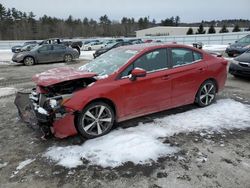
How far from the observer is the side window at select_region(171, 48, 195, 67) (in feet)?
16.6

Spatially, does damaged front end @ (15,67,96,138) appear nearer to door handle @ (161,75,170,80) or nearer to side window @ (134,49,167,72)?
side window @ (134,49,167,72)

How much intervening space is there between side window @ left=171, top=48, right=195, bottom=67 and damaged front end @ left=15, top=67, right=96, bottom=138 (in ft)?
6.13

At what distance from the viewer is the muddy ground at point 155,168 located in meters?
3.01

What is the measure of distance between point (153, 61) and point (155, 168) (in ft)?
7.32

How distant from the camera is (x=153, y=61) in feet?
15.7

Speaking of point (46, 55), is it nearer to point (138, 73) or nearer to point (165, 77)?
point (165, 77)

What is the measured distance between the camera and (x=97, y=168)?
10.9 ft

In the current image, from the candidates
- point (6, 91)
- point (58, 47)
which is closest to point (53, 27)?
point (58, 47)

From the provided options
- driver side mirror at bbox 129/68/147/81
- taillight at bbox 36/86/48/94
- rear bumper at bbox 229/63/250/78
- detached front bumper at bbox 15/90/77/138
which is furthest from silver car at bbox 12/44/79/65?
driver side mirror at bbox 129/68/147/81

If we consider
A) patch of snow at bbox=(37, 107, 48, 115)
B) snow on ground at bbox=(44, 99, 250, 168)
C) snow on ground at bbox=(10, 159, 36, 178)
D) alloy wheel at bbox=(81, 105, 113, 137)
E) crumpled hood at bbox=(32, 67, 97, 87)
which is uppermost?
crumpled hood at bbox=(32, 67, 97, 87)

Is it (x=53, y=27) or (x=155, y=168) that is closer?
(x=155, y=168)

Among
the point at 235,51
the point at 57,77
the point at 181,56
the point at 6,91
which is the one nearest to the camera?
the point at 57,77

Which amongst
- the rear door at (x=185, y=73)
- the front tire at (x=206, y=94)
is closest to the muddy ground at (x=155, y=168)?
the rear door at (x=185, y=73)

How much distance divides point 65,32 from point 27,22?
41.2 feet
